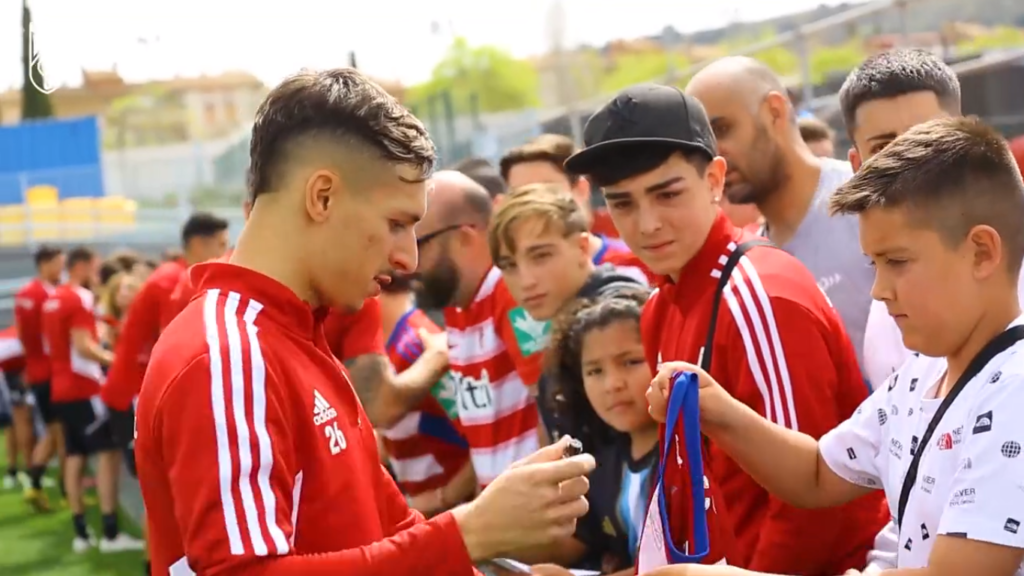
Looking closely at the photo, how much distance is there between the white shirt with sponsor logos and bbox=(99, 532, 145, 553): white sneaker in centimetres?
761

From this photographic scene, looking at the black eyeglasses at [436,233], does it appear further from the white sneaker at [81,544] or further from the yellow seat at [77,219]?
the yellow seat at [77,219]

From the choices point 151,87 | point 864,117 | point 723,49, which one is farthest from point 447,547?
point 151,87

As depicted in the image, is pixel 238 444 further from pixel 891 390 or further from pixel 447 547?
pixel 891 390

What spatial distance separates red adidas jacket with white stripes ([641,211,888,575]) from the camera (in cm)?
266

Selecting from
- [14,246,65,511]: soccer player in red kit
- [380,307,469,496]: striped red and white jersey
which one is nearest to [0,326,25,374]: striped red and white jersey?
[14,246,65,511]: soccer player in red kit

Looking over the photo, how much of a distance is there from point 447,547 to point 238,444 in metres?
0.37

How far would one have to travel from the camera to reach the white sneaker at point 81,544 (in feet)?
30.3

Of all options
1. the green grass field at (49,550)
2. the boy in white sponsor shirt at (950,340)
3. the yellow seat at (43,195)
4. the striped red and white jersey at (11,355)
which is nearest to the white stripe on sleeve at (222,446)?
the boy in white sponsor shirt at (950,340)

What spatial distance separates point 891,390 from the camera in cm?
241

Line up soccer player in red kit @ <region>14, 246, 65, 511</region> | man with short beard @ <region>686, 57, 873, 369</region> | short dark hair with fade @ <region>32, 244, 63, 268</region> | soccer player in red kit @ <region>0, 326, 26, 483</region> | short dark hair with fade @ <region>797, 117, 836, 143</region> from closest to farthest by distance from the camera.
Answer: man with short beard @ <region>686, 57, 873, 369</region> < short dark hair with fade @ <region>797, 117, 836, 143</region> < soccer player in red kit @ <region>14, 246, 65, 511</region> < short dark hair with fade @ <region>32, 244, 63, 268</region> < soccer player in red kit @ <region>0, 326, 26, 483</region>

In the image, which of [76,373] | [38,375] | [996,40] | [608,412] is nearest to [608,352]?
[608,412]

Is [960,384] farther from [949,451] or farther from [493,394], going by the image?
[493,394]

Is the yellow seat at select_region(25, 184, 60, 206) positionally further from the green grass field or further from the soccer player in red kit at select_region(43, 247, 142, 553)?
the soccer player in red kit at select_region(43, 247, 142, 553)

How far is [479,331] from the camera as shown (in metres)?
4.35
